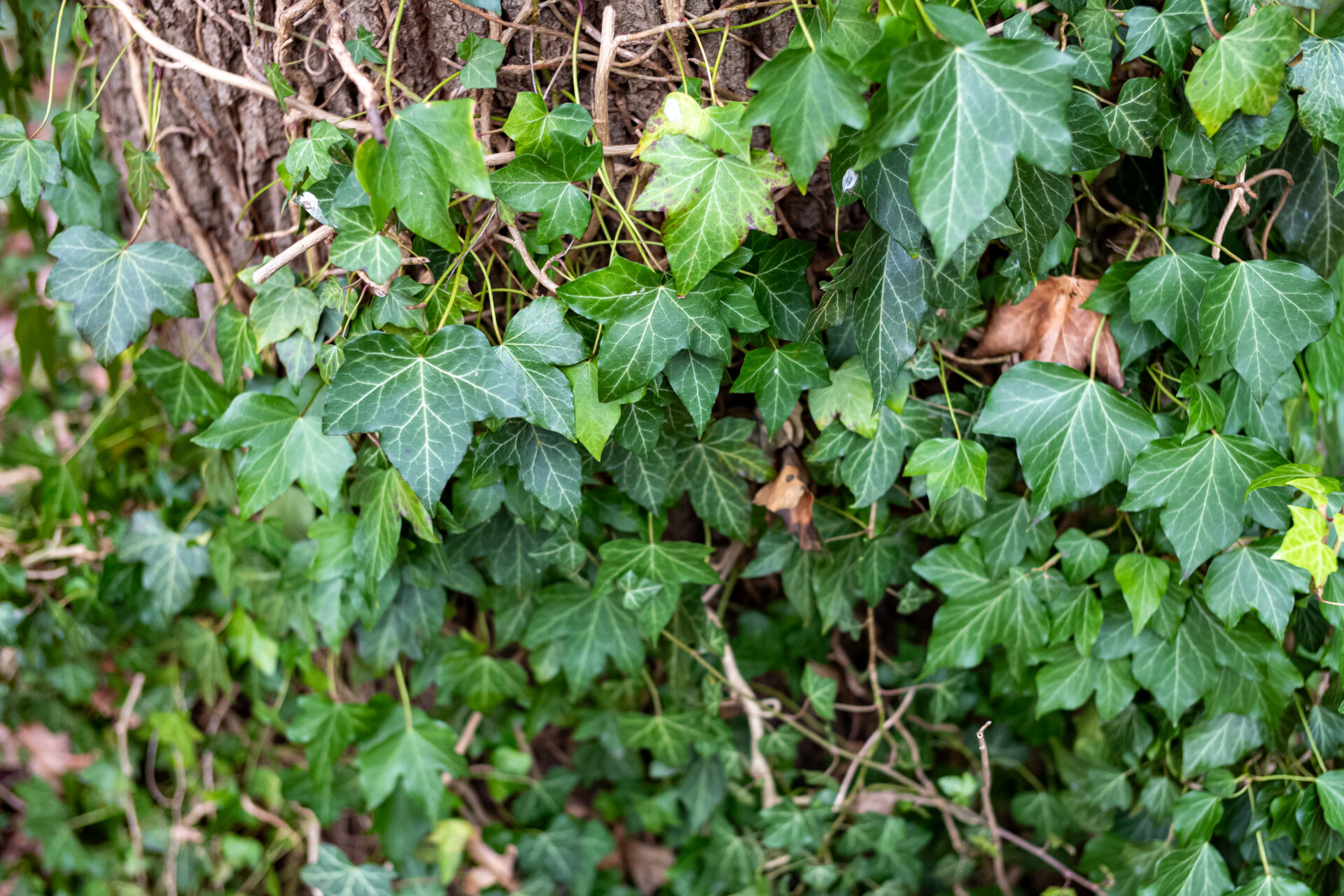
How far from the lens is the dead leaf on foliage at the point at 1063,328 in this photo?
102 cm

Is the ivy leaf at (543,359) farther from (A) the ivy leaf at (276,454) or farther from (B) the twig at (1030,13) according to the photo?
(B) the twig at (1030,13)

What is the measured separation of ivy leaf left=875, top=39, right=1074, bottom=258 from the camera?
2.09ft

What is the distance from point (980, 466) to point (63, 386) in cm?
203

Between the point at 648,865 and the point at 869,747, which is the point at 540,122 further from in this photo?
the point at 648,865

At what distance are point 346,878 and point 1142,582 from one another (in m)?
1.43

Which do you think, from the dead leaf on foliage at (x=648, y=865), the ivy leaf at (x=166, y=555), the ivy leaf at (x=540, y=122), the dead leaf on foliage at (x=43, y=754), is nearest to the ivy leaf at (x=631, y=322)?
the ivy leaf at (x=540, y=122)

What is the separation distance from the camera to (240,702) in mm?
1752

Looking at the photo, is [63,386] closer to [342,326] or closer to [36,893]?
[36,893]

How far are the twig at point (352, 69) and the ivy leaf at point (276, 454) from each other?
0.41 metres

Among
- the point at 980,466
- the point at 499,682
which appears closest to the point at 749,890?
the point at 499,682

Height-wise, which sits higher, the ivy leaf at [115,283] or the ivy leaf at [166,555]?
the ivy leaf at [115,283]

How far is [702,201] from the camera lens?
83 cm

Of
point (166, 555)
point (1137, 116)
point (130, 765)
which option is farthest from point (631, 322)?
point (130, 765)

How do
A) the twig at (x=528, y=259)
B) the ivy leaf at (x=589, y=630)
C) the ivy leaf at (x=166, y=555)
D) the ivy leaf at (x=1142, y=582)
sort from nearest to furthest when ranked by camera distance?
the twig at (x=528, y=259) → the ivy leaf at (x=1142, y=582) → the ivy leaf at (x=589, y=630) → the ivy leaf at (x=166, y=555)
